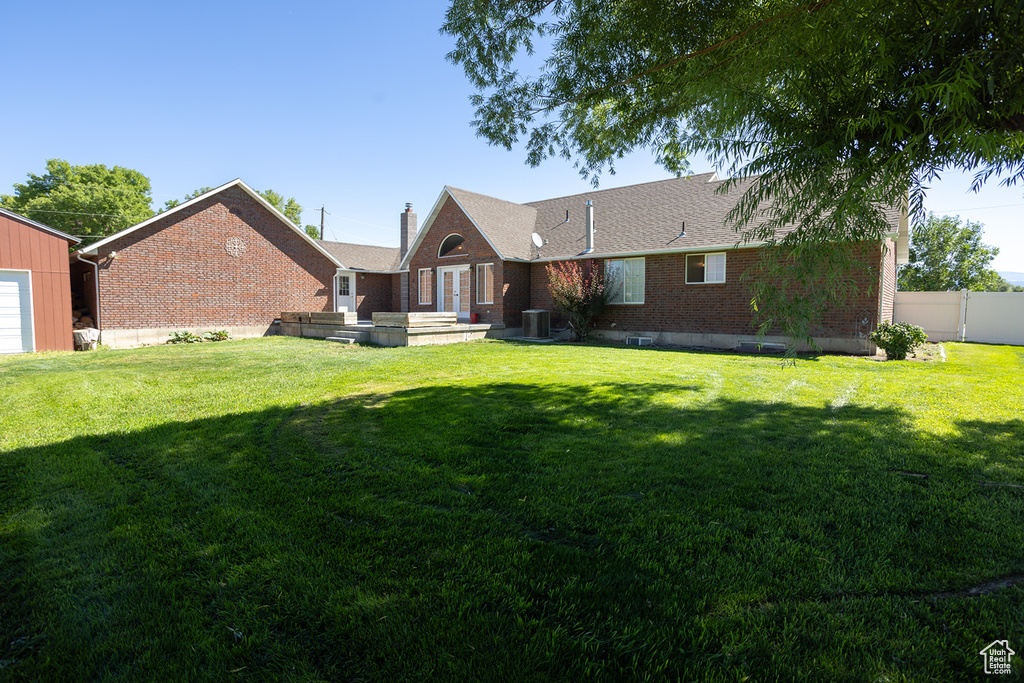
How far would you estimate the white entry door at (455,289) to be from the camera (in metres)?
20.0

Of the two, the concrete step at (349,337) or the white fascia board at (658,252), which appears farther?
the concrete step at (349,337)

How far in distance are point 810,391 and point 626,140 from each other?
458 cm

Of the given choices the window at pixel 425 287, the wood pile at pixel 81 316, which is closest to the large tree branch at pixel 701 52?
the window at pixel 425 287

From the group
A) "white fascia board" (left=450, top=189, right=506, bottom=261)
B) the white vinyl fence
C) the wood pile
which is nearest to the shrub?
the wood pile

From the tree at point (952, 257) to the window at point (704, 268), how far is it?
24913 millimetres

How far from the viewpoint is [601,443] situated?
4.62 metres

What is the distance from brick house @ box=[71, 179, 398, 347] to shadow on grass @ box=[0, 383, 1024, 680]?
14.6 m

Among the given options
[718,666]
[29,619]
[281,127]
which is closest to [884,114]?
[718,666]

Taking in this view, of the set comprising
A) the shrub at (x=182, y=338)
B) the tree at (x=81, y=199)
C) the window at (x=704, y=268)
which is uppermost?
the tree at (x=81, y=199)

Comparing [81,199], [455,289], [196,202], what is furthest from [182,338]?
[81,199]

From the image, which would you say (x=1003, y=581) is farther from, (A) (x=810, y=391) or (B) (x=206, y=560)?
(A) (x=810, y=391)

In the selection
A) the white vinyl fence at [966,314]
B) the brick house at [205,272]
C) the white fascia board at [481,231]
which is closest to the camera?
the brick house at [205,272]

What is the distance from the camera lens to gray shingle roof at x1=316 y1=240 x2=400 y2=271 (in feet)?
84.8

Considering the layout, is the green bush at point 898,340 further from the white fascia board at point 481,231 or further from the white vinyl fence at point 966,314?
the white fascia board at point 481,231
